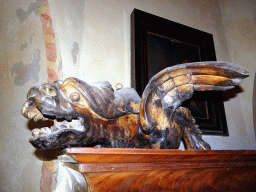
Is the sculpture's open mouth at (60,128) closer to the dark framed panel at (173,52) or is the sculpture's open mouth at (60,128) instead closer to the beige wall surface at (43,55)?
the beige wall surface at (43,55)

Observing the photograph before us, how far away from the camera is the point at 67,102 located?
A: 1.42 feet

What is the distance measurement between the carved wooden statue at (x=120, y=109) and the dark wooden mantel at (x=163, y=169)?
8 cm

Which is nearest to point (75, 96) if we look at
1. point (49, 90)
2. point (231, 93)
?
point (49, 90)

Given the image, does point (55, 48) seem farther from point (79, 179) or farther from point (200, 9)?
point (200, 9)

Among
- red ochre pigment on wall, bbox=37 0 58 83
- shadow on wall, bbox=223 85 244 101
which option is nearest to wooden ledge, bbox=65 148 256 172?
red ochre pigment on wall, bbox=37 0 58 83

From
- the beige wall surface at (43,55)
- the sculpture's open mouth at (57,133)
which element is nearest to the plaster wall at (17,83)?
the beige wall surface at (43,55)

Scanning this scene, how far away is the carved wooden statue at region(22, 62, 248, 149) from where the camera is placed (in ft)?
1.36

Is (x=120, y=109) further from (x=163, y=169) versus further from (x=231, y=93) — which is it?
(x=231, y=93)

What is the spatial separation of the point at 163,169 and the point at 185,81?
25cm

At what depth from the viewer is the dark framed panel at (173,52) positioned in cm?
103

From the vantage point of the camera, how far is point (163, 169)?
41 centimetres

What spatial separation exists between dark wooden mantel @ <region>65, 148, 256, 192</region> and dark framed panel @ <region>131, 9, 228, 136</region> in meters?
0.53

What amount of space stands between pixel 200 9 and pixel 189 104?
0.86 meters

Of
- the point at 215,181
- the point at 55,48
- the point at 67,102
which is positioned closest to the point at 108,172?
the point at 67,102
